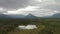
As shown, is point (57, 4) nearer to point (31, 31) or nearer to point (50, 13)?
point (50, 13)

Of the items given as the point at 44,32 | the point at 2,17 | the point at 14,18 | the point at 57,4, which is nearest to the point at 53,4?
the point at 57,4

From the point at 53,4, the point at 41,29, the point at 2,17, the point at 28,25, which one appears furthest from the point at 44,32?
the point at 2,17

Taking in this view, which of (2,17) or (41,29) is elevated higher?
(2,17)

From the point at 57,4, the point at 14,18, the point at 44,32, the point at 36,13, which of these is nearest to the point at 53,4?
the point at 57,4

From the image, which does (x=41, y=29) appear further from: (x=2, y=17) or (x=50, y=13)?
(x=2, y=17)

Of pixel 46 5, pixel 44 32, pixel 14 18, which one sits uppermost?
pixel 46 5

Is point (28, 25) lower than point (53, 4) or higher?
lower
